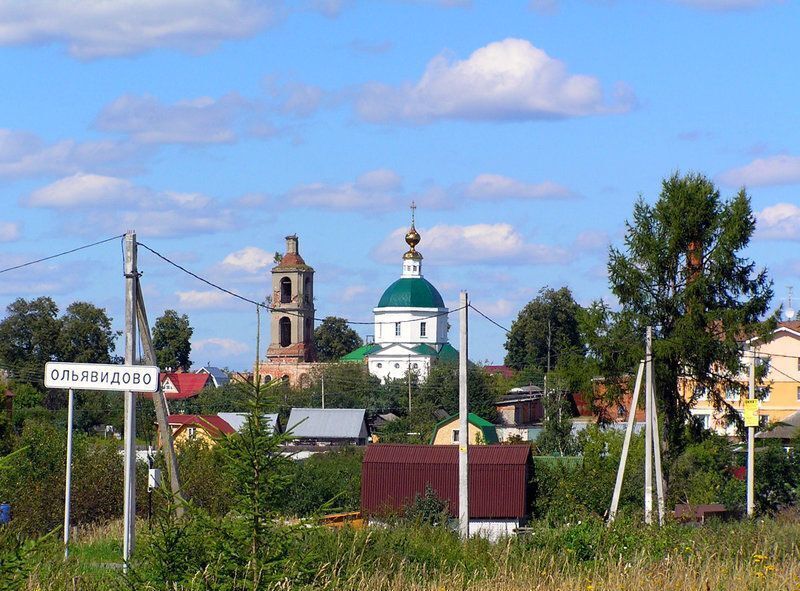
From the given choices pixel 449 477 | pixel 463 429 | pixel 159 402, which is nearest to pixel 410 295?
pixel 449 477

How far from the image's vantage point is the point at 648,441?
24000mm

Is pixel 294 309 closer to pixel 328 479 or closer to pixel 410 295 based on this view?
pixel 410 295

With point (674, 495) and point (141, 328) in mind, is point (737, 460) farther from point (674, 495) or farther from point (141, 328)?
point (141, 328)

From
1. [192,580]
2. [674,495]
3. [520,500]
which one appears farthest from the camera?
[674,495]

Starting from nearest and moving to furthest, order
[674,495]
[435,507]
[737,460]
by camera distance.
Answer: [435,507]
[674,495]
[737,460]

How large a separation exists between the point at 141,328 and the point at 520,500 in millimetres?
17498

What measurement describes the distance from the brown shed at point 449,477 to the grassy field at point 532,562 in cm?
1517

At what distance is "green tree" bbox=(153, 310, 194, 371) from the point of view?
305 feet

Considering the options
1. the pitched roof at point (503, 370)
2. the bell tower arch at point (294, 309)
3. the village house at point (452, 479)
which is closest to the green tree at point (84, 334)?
the bell tower arch at point (294, 309)

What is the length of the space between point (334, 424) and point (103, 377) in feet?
198

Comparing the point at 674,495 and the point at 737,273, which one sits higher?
the point at 737,273

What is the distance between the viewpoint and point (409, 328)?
9044 cm

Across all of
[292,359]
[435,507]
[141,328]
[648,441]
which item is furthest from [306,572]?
[292,359]

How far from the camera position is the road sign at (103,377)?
9.02m
